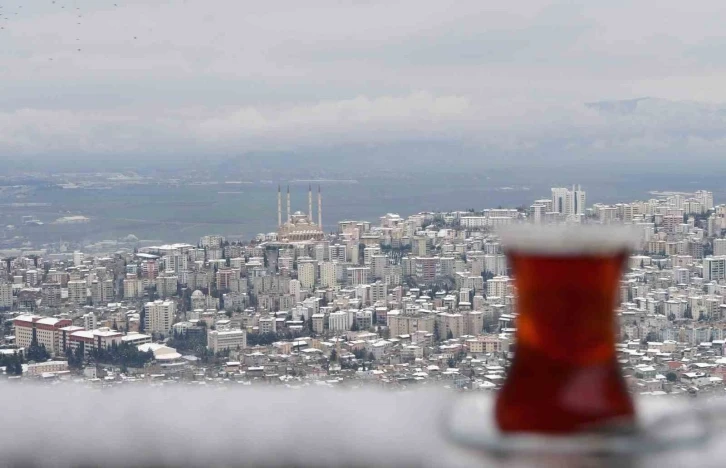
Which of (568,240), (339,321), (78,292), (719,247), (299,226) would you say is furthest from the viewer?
(299,226)

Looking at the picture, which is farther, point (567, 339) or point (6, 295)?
point (6, 295)

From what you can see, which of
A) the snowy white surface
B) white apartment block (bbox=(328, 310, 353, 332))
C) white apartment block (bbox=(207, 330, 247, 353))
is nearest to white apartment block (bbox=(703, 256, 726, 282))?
white apartment block (bbox=(328, 310, 353, 332))

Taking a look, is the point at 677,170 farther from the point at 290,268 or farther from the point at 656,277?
the point at 290,268

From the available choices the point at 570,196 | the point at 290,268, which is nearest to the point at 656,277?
the point at 570,196

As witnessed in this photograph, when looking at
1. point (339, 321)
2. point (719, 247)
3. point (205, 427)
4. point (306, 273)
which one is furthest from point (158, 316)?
point (205, 427)

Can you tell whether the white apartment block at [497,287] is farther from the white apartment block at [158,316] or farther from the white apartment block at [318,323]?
the white apartment block at [158,316]

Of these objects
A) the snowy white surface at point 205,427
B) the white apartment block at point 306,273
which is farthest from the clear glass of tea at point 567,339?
the white apartment block at point 306,273

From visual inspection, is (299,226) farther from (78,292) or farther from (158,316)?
(158,316)
